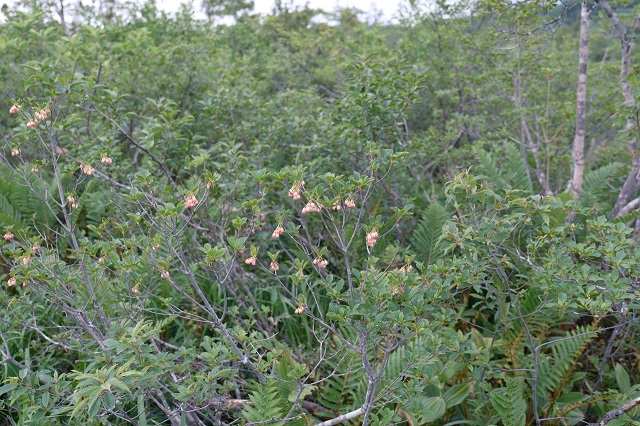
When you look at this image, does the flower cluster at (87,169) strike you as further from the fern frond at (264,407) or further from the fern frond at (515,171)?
the fern frond at (515,171)

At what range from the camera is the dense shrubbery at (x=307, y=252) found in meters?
2.36

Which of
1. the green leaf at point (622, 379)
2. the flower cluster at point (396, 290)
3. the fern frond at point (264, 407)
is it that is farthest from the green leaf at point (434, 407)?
the green leaf at point (622, 379)

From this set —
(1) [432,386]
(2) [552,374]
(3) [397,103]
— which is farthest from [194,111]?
(2) [552,374]

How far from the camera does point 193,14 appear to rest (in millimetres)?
7219

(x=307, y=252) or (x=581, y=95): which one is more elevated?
(x=581, y=95)

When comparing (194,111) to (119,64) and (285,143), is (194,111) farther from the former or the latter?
(285,143)

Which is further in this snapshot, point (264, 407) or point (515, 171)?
point (515, 171)

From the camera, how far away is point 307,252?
241cm

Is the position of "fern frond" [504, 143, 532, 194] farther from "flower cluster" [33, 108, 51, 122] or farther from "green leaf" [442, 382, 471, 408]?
"flower cluster" [33, 108, 51, 122]

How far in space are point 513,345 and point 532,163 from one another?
3.47 metres

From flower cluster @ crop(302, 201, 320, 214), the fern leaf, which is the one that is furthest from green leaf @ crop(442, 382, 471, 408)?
flower cluster @ crop(302, 201, 320, 214)

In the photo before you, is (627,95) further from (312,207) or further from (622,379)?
(312,207)

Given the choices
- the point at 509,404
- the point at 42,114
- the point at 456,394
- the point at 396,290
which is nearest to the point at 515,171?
the point at 456,394

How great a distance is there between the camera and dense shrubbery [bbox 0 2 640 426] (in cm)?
236
